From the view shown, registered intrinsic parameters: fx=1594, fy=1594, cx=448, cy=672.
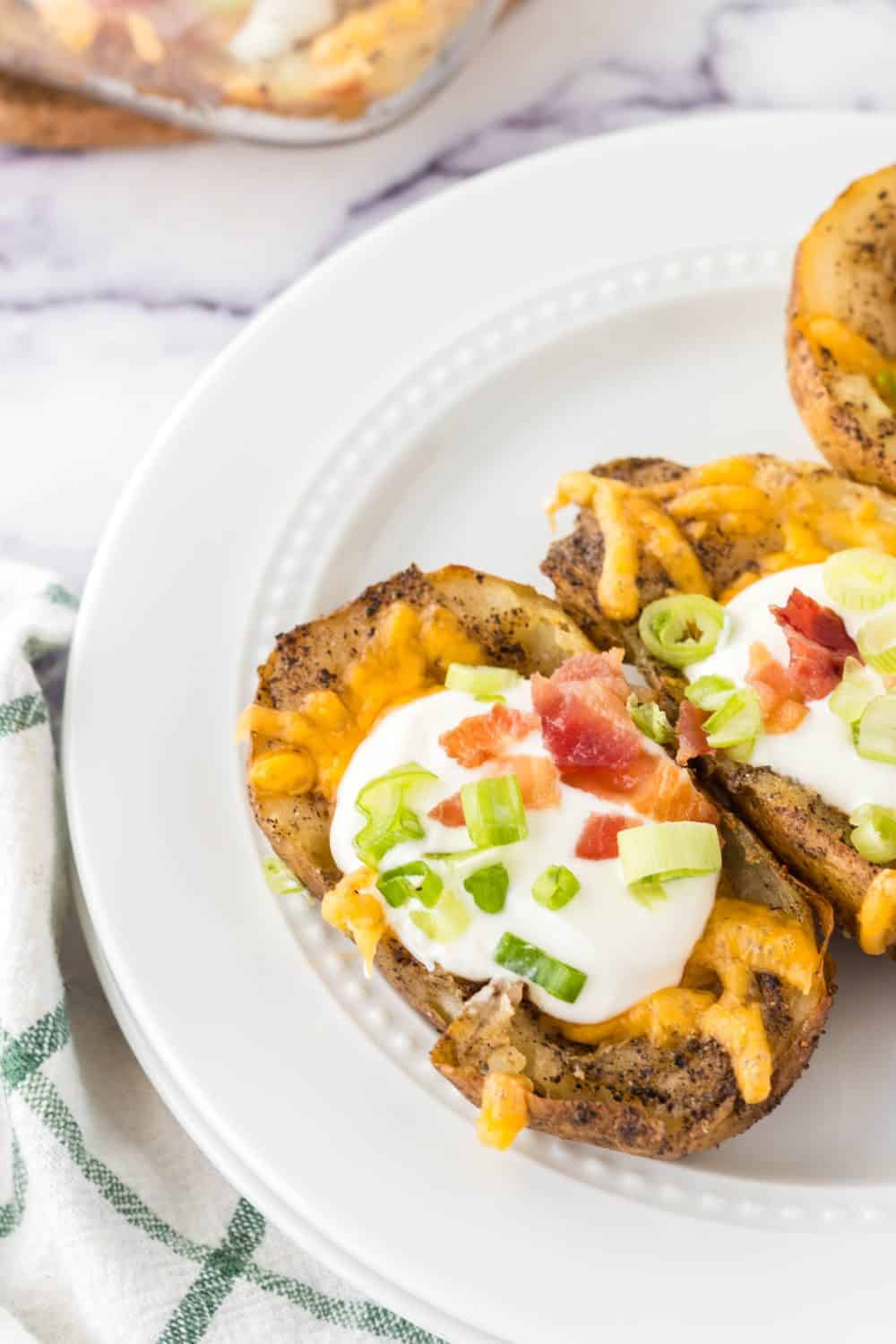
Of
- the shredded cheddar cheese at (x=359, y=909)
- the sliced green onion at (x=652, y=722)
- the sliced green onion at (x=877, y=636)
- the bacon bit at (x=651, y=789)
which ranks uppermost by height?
the sliced green onion at (x=877, y=636)

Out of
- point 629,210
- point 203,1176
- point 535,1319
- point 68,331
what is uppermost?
point 629,210

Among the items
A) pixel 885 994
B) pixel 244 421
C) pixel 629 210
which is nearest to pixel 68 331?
pixel 244 421

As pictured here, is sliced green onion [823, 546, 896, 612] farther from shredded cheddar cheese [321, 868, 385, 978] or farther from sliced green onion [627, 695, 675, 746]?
shredded cheddar cheese [321, 868, 385, 978]

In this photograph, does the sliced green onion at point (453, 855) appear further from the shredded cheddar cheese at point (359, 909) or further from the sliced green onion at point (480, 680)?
the sliced green onion at point (480, 680)

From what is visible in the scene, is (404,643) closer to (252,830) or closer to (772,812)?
(252,830)

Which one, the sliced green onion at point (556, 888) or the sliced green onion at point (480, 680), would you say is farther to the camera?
the sliced green onion at point (480, 680)

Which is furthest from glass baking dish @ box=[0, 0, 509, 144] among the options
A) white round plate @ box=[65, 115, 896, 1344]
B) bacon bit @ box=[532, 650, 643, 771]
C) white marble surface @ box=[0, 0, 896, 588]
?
bacon bit @ box=[532, 650, 643, 771]

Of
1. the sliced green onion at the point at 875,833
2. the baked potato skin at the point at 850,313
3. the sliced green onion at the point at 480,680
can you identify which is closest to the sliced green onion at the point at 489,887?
the sliced green onion at the point at 480,680
